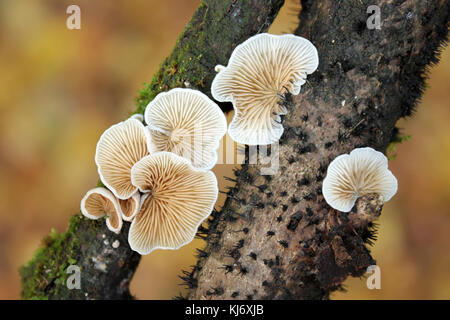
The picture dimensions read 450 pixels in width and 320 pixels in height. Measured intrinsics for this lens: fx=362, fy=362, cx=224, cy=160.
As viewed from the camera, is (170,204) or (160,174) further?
(170,204)

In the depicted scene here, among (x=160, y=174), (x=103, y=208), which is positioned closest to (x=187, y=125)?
(x=160, y=174)

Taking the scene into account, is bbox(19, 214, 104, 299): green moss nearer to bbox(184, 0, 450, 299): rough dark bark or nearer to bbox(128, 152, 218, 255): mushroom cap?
bbox(128, 152, 218, 255): mushroom cap

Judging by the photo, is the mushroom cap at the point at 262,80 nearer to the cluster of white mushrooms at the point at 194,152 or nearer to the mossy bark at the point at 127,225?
the cluster of white mushrooms at the point at 194,152

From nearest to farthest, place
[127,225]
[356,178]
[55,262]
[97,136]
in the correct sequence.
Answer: [356,178] → [127,225] → [55,262] → [97,136]

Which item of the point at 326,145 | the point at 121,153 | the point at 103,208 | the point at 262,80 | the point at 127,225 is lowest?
the point at 127,225

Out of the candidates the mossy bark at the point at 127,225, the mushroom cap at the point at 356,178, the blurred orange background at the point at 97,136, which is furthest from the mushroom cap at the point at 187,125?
the blurred orange background at the point at 97,136

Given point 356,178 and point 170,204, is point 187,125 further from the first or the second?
point 356,178

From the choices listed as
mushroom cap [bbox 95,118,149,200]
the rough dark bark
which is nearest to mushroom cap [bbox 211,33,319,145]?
the rough dark bark
